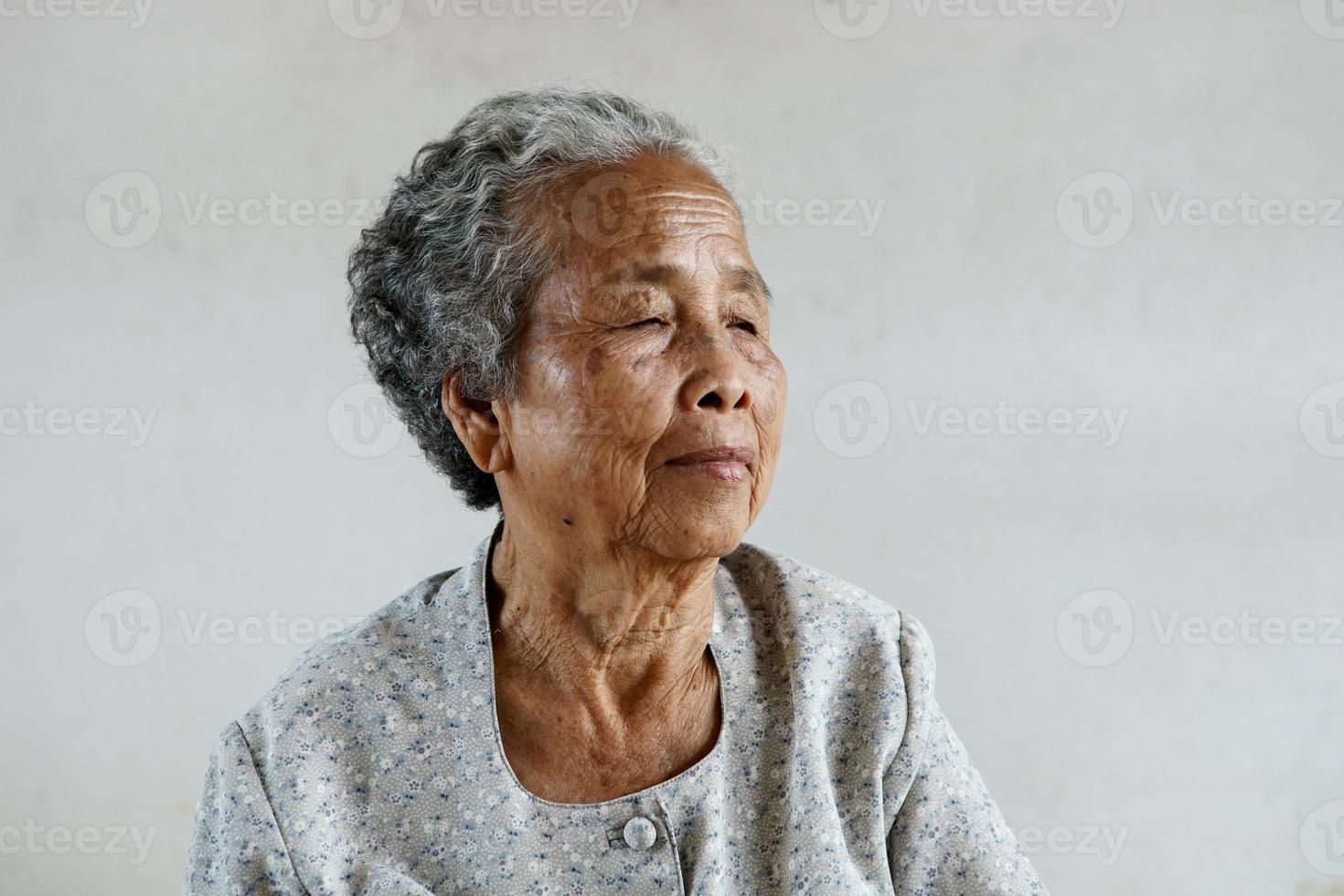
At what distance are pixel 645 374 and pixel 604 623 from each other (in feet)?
1.07

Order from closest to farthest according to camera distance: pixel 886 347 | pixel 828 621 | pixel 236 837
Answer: pixel 236 837, pixel 828 621, pixel 886 347

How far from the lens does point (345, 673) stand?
5.04ft

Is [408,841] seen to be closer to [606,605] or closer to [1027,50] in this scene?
[606,605]

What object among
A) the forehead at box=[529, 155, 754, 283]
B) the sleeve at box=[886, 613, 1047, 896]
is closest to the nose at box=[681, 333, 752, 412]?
the forehead at box=[529, 155, 754, 283]

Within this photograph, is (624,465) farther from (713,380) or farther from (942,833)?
(942,833)

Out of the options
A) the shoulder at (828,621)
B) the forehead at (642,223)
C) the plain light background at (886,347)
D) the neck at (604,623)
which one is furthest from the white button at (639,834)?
the plain light background at (886,347)

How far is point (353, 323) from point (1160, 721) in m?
2.02

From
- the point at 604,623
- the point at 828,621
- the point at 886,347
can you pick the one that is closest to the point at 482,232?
the point at 604,623

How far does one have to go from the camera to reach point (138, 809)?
110 inches

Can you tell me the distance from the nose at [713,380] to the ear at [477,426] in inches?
11.0

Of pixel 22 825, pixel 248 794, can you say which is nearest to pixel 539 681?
pixel 248 794

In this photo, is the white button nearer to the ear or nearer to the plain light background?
the ear

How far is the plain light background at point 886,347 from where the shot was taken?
2748 mm

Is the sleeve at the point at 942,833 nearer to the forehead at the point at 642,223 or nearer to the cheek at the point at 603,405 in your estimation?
the cheek at the point at 603,405
